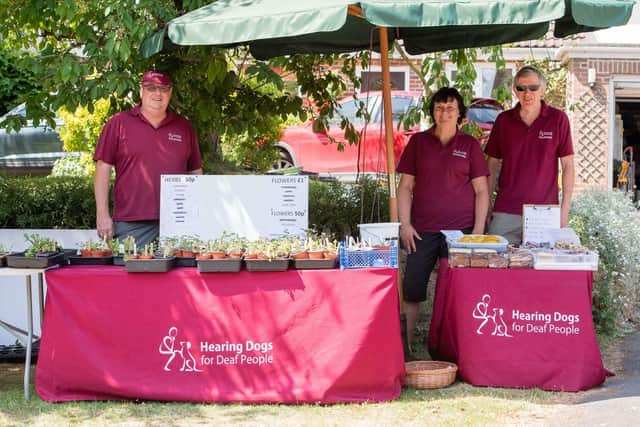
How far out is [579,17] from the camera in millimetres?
4996

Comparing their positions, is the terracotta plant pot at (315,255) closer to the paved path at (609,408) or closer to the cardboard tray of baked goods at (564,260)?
the cardboard tray of baked goods at (564,260)

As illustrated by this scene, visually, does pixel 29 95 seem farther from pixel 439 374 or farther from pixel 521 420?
→ pixel 521 420

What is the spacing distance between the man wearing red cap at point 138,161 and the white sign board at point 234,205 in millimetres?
310

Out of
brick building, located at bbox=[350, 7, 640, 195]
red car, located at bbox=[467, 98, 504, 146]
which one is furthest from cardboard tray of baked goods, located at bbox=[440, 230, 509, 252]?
brick building, located at bbox=[350, 7, 640, 195]

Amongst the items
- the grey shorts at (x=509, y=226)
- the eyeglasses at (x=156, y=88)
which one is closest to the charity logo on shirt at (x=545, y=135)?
the grey shorts at (x=509, y=226)

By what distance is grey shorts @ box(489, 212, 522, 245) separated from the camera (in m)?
6.14

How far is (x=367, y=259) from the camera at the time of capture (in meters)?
4.96

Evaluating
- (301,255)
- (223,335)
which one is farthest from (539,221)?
(223,335)

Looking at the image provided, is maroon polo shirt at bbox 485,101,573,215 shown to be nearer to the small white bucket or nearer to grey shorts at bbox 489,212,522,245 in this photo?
grey shorts at bbox 489,212,522,245

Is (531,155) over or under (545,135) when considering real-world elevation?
under

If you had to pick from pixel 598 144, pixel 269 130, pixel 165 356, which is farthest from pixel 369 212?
pixel 598 144

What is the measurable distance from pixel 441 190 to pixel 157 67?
2371 millimetres

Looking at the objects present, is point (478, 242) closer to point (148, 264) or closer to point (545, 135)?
point (545, 135)

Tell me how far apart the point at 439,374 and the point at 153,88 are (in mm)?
2575
